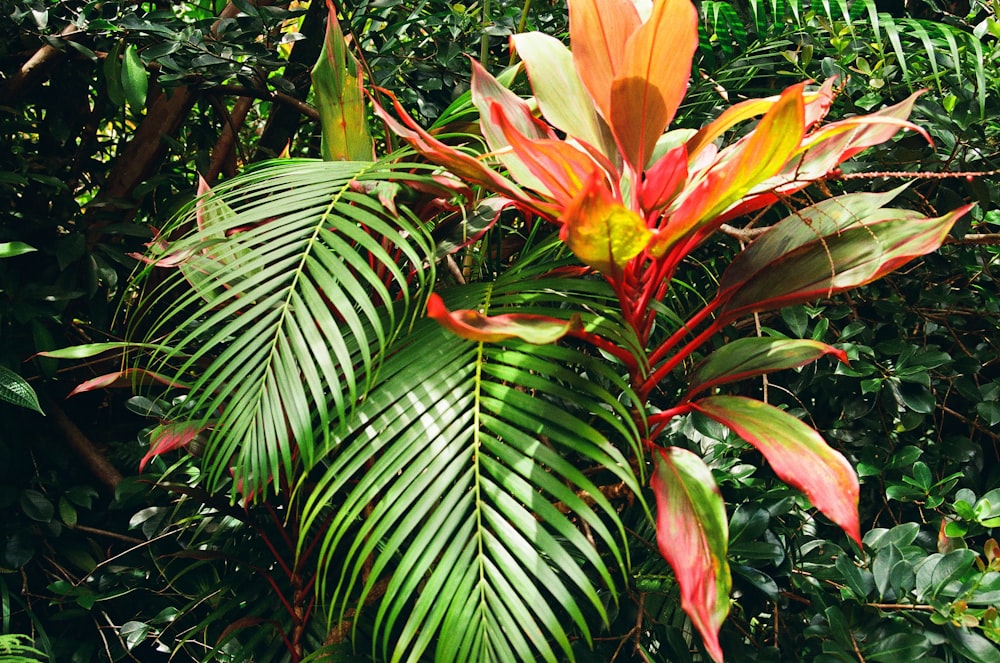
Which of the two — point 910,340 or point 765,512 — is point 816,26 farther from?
point 765,512

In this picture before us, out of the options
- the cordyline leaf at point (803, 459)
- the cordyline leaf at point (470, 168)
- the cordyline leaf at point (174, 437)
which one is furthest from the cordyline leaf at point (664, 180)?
the cordyline leaf at point (174, 437)

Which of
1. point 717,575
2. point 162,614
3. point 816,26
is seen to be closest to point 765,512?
point 717,575

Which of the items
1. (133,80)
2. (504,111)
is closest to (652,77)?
(504,111)

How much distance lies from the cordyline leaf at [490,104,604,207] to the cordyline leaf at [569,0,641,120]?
0.11m

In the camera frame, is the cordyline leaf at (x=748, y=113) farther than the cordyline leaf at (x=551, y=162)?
Yes

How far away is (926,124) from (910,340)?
362mm

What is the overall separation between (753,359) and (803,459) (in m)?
0.16

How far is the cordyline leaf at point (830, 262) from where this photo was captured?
32.4 inches

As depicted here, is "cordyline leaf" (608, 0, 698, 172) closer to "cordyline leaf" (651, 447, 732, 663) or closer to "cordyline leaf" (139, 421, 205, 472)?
"cordyline leaf" (651, 447, 732, 663)

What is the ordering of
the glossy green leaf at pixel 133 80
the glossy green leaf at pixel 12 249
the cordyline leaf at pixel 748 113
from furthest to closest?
the glossy green leaf at pixel 133 80 < the glossy green leaf at pixel 12 249 < the cordyline leaf at pixel 748 113

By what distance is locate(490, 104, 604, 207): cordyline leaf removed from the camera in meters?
0.77

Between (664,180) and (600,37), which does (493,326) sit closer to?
(664,180)

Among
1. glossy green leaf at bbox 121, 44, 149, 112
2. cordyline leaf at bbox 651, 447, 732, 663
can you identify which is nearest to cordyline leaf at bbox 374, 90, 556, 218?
cordyline leaf at bbox 651, 447, 732, 663

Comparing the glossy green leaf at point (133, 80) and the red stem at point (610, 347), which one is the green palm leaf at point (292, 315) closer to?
the red stem at point (610, 347)
